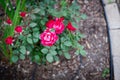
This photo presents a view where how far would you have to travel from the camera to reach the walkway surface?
1996mm

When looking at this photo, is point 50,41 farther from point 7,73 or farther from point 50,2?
point 7,73

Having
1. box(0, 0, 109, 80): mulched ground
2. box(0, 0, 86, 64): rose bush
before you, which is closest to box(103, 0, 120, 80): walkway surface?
box(0, 0, 109, 80): mulched ground

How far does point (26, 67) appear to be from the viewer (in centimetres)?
201

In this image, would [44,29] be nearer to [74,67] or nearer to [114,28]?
[74,67]

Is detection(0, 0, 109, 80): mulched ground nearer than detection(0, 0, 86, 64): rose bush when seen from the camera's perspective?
No

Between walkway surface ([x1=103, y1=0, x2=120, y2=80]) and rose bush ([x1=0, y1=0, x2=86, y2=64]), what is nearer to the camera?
rose bush ([x1=0, y1=0, x2=86, y2=64])

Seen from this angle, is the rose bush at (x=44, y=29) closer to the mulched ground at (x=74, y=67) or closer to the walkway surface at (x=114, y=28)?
the mulched ground at (x=74, y=67)

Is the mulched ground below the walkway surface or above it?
below

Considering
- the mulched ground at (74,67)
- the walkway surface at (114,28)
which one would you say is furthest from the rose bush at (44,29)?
Answer: the walkway surface at (114,28)

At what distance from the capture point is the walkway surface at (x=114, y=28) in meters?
2.00

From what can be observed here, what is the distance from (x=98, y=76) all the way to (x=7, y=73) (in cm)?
78

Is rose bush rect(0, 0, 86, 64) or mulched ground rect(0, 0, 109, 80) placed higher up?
rose bush rect(0, 0, 86, 64)

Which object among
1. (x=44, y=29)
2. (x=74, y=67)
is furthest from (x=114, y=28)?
(x=44, y=29)

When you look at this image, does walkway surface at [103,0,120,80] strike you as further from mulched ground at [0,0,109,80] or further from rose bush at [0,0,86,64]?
rose bush at [0,0,86,64]
